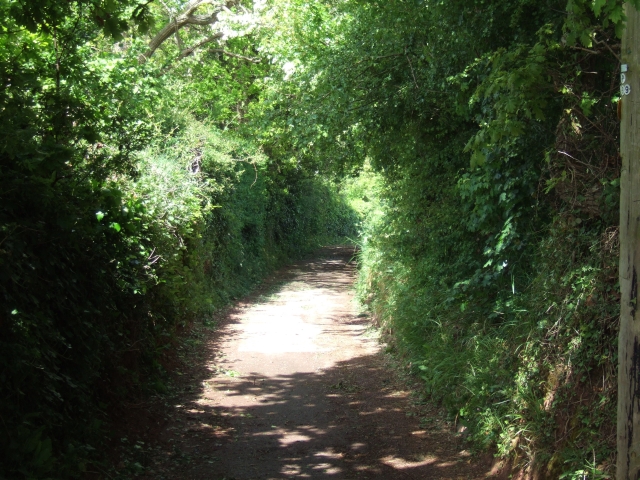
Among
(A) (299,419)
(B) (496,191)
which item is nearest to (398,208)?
(B) (496,191)

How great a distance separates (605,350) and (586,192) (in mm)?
1606

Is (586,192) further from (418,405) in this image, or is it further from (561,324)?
(418,405)

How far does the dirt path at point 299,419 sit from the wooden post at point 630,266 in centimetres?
220

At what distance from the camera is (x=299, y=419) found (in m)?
8.30

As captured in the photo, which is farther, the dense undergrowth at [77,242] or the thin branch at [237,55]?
Answer: the thin branch at [237,55]

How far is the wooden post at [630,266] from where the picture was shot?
441cm

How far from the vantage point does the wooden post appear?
4.41 meters

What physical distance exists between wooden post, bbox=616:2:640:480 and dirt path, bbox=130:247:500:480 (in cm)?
220

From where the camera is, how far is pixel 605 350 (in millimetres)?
5355

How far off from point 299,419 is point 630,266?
495cm

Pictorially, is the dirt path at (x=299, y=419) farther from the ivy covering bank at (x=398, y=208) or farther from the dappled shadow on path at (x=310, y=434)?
the ivy covering bank at (x=398, y=208)

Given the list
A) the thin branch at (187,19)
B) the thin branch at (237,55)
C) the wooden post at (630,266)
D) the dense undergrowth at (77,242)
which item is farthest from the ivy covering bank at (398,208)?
the thin branch at (237,55)

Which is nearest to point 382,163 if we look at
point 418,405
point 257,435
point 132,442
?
point 418,405

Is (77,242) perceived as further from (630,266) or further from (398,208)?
(398,208)
